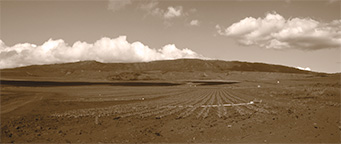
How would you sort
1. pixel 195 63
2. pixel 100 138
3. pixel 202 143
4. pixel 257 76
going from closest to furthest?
pixel 202 143 < pixel 100 138 < pixel 257 76 < pixel 195 63

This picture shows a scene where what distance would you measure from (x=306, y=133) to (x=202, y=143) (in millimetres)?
5816

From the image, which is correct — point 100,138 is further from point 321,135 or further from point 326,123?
point 326,123

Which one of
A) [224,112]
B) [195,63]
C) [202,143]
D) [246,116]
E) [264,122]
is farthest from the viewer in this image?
[195,63]

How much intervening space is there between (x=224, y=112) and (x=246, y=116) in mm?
2180

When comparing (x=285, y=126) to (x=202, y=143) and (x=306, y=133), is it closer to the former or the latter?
(x=306, y=133)

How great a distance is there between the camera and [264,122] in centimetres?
1659

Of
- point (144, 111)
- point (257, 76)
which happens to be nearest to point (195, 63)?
point (257, 76)

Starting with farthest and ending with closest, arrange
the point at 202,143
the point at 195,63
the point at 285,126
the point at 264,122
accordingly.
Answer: the point at 195,63 → the point at 264,122 → the point at 285,126 → the point at 202,143

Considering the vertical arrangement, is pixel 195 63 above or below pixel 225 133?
above

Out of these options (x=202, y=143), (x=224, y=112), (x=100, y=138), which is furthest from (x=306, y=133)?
(x=100, y=138)

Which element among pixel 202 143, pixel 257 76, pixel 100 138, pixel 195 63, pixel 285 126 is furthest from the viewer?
pixel 195 63

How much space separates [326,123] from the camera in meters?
16.1

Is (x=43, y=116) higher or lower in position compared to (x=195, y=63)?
lower

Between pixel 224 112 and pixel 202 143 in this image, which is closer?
pixel 202 143
